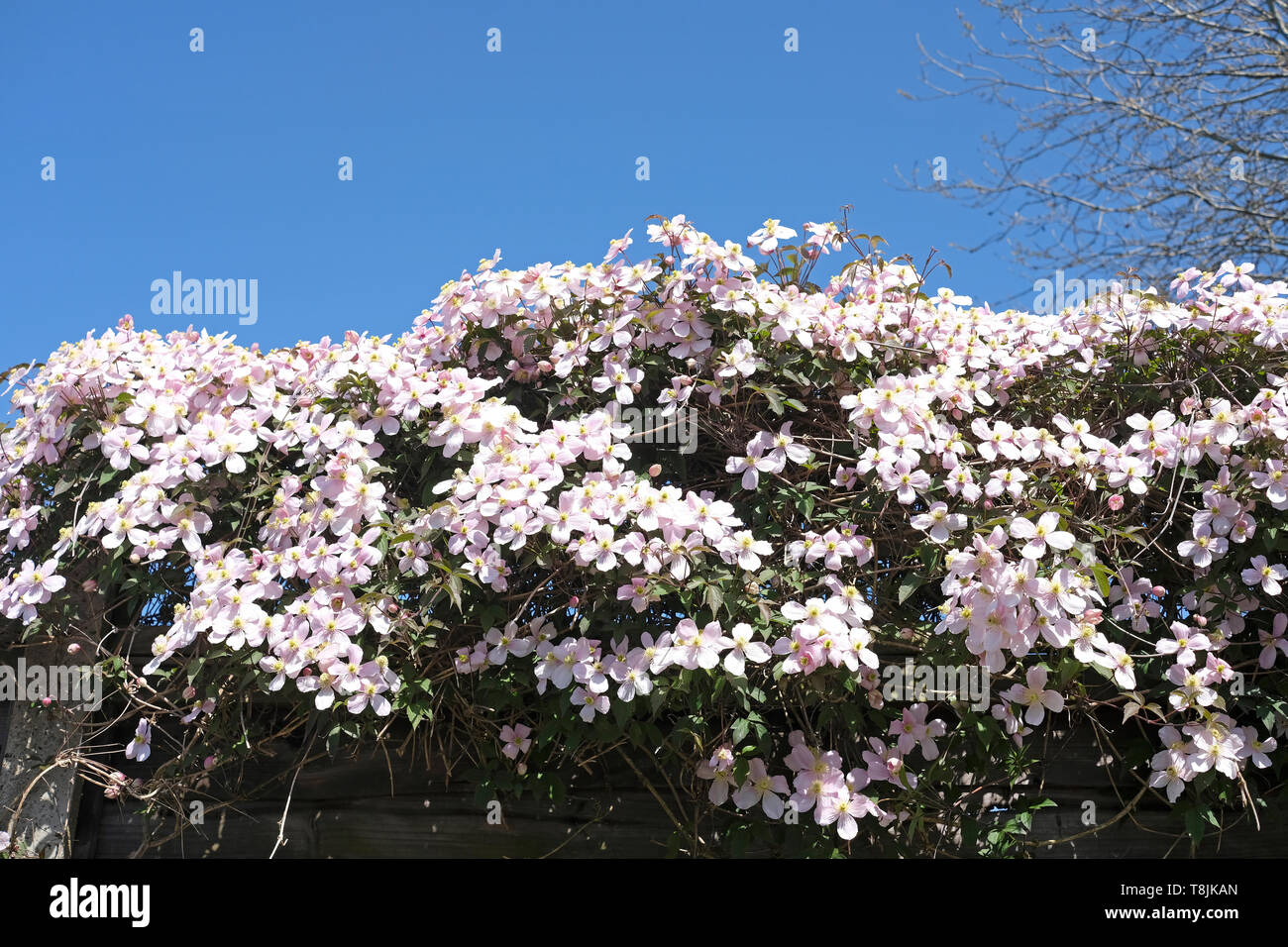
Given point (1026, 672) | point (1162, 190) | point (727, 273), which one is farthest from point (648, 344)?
point (1162, 190)

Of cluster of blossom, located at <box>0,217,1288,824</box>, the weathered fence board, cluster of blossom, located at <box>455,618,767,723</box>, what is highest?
cluster of blossom, located at <box>0,217,1288,824</box>

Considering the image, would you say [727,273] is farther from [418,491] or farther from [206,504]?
[206,504]

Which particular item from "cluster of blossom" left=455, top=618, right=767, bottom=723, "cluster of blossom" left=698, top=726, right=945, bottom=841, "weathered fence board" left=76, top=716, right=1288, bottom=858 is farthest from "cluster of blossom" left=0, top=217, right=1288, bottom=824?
"weathered fence board" left=76, top=716, right=1288, bottom=858

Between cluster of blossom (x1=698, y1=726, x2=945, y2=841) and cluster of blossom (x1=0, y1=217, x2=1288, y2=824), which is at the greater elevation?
cluster of blossom (x1=0, y1=217, x2=1288, y2=824)

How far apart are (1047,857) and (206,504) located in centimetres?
195

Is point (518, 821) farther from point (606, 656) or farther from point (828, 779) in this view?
point (828, 779)

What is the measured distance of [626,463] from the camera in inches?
86.4

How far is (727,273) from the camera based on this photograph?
2250mm

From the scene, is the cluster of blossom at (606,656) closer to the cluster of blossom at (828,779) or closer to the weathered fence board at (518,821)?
the cluster of blossom at (828,779)

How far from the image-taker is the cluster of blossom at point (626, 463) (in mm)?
1875

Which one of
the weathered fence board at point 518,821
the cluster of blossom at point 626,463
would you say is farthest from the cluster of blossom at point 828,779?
the weathered fence board at point 518,821

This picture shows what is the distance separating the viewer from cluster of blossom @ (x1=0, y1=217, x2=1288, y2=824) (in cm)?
188

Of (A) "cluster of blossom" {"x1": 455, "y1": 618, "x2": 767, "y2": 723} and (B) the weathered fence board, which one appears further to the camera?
(B) the weathered fence board

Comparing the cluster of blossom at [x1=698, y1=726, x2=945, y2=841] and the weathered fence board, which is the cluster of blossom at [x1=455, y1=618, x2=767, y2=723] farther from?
the weathered fence board
